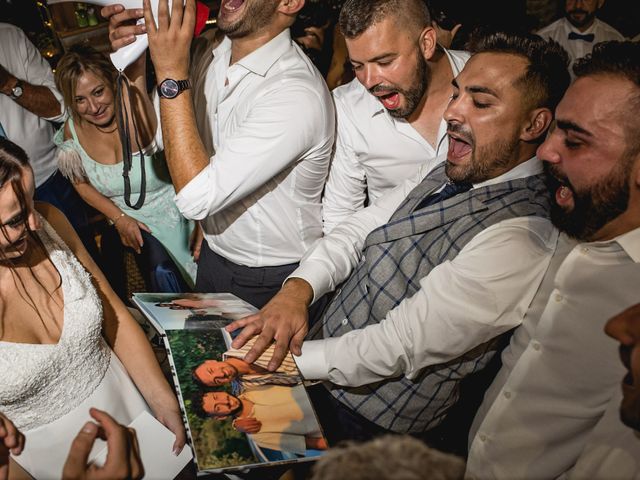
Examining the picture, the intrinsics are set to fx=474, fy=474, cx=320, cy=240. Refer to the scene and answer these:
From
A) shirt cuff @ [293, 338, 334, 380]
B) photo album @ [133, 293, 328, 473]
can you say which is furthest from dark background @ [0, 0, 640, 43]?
photo album @ [133, 293, 328, 473]

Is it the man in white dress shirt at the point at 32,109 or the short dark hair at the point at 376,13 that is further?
the man in white dress shirt at the point at 32,109

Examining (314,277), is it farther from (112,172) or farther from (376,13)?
(112,172)

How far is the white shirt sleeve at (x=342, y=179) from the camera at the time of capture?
1.93m

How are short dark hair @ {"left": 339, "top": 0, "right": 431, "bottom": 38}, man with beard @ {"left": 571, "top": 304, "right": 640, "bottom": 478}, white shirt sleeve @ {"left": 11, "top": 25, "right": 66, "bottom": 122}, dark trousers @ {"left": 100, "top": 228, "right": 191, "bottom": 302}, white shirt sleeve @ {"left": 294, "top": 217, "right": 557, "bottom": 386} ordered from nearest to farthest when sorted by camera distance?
man with beard @ {"left": 571, "top": 304, "right": 640, "bottom": 478} → white shirt sleeve @ {"left": 294, "top": 217, "right": 557, "bottom": 386} → short dark hair @ {"left": 339, "top": 0, "right": 431, "bottom": 38} → dark trousers @ {"left": 100, "top": 228, "right": 191, "bottom": 302} → white shirt sleeve @ {"left": 11, "top": 25, "right": 66, "bottom": 122}

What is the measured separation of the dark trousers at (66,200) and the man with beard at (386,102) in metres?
1.82

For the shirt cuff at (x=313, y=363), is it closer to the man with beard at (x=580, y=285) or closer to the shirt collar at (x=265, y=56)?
the man with beard at (x=580, y=285)

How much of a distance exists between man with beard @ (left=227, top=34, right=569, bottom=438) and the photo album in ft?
0.25

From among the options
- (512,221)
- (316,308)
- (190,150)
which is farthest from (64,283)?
(512,221)

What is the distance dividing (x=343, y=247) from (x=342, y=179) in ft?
1.44

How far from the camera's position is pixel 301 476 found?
4.86ft

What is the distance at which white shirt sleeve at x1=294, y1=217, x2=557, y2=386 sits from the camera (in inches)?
46.8

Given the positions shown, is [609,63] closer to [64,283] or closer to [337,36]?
[64,283]

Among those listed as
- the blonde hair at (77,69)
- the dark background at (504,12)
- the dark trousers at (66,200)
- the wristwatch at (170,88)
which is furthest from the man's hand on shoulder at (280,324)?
the dark trousers at (66,200)

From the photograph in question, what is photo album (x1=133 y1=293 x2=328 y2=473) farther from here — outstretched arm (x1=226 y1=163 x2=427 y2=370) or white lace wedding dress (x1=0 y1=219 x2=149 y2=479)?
white lace wedding dress (x1=0 y1=219 x2=149 y2=479)
